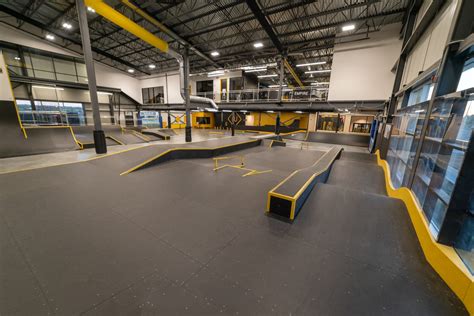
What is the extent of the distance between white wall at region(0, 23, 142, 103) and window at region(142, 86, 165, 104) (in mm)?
838

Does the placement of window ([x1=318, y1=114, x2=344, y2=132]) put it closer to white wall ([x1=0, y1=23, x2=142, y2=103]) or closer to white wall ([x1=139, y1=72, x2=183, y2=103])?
white wall ([x1=139, y1=72, x2=183, y2=103])

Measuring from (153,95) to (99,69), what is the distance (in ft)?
19.4

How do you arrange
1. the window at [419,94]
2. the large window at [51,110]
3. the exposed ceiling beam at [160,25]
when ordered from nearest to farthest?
1. the window at [419,94]
2. the exposed ceiling beam at [160,25]
3. the large window at [51,110]

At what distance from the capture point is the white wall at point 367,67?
10.6m

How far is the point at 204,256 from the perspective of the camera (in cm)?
211

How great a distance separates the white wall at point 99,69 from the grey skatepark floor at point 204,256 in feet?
58.7

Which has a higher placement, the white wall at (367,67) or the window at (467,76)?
the white wall at (367,67)

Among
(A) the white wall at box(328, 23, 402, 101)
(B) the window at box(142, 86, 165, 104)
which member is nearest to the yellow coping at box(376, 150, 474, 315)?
(A) the white wall at box(328, 23, 402, 101)

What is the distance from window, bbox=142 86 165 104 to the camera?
22.3 m

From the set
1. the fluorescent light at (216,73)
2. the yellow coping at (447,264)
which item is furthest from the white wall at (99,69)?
the yellow coping at (447,264)

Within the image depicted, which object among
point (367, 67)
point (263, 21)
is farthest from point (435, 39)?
point (367, 67)

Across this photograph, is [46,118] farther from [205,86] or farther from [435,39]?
[435,39]

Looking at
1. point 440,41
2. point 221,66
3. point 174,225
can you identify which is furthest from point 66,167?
point 221,66

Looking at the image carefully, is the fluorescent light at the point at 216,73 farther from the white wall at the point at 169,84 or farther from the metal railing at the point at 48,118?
the metal railing at the point at 48,118
